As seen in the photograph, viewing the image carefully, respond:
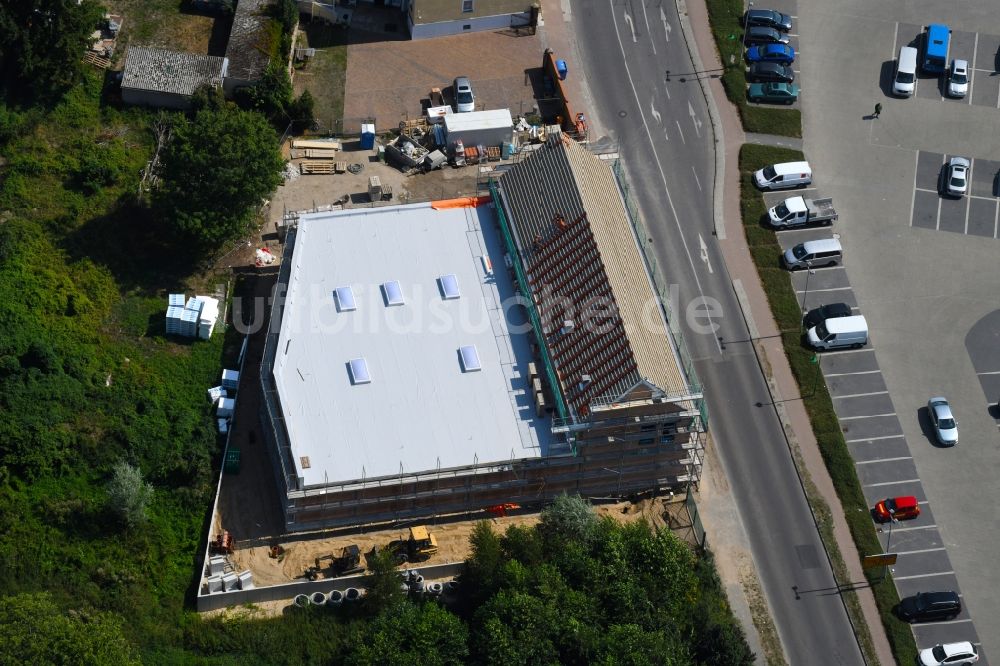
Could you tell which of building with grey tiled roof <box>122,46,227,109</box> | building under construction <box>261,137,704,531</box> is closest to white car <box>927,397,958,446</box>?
building under construction <box>261,137,704,531</box>

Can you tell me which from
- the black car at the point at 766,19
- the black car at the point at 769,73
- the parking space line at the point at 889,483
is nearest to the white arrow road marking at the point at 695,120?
the black car at the point at 769,73

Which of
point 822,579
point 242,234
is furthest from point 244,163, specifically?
point 822,579

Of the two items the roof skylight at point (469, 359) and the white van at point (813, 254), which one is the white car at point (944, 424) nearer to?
the white van at point (813, 254)

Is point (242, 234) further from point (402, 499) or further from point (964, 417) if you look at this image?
point (964, 417)

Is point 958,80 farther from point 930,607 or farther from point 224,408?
point 224,408

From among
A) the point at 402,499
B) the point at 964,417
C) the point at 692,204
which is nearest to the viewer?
the point at 402,499

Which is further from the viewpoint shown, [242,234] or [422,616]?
[242,234]
